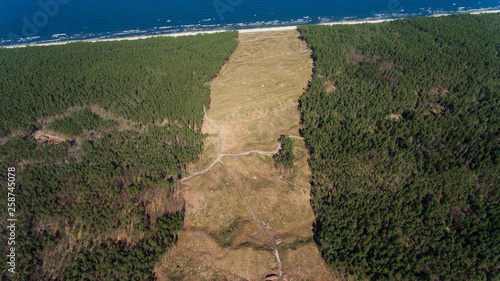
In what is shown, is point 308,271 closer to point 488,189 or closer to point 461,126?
point 488,189

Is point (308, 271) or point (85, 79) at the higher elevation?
point (85, 79)

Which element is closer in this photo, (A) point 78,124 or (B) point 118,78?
(A) point 78,124

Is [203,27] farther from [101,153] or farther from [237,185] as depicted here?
[237,185]

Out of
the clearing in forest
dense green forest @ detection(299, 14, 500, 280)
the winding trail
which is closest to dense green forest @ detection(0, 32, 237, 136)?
the winding trail

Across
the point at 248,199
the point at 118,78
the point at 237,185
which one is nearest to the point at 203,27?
the point at 118,78

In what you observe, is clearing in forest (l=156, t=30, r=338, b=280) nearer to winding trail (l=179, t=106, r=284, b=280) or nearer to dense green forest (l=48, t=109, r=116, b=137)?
winding trail (l=179, t=106, r=284, b=280)

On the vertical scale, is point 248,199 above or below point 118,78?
below

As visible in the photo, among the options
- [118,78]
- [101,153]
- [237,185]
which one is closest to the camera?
[237,185]

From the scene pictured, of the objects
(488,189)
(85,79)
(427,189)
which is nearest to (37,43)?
(85,79)
